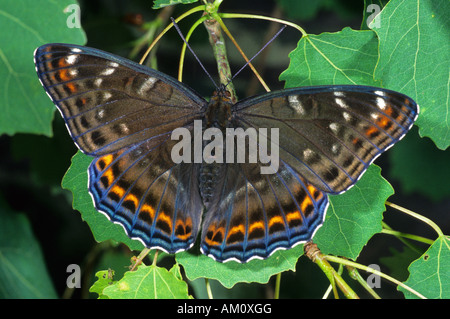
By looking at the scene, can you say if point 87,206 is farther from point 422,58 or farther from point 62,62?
point 422,58

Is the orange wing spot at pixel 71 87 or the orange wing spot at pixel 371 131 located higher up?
the orange wing spot at pixel 71 87

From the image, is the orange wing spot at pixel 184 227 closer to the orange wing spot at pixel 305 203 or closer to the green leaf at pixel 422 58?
the orange wing spot at pixel 305 203

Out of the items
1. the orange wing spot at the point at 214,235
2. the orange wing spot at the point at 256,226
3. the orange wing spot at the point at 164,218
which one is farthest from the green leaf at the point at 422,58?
the orange wing spot at the point at 164,218

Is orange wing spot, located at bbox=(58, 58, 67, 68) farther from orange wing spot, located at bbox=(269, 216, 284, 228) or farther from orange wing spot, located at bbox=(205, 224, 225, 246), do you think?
orange wing spot, located at bbox=(269, 216, 284, 228)

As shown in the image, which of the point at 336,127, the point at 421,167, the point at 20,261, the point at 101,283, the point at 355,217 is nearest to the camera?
the point at 336,127

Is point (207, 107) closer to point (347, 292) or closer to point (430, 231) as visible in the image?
point (347, 292)

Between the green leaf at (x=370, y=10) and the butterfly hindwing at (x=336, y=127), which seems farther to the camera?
the green leaf at (x=370, y=10)

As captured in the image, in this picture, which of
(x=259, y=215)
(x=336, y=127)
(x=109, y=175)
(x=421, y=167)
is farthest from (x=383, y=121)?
(x=421, y=167)
